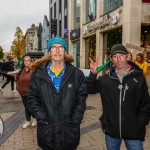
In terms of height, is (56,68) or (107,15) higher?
(107,15)

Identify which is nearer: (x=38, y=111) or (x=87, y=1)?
(x=38, y=111)

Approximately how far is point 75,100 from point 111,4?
1717cm

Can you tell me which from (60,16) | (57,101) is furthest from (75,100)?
(60,16)

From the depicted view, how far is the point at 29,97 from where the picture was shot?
10.5ft

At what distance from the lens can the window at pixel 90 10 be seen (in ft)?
76.3

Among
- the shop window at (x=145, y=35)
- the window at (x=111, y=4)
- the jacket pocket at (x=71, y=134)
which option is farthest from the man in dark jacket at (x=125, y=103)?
the window at (x=111, y=4)

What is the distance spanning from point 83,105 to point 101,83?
Answer: 373mm

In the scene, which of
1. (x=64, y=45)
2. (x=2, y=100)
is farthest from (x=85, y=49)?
(x=64, y=45)

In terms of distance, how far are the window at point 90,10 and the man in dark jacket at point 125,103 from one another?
20.1 m

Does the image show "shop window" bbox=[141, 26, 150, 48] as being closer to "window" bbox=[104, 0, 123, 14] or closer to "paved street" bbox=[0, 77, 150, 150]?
"window" bbox=[104, 0, 123, 14]

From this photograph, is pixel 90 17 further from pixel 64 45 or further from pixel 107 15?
pixel 64 45

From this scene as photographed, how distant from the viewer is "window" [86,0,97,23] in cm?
2324

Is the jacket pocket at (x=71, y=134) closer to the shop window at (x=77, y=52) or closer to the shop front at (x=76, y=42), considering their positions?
the shop front at (x=76, y=42)

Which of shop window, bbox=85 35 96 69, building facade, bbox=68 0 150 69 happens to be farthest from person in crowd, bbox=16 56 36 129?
shop window, bbox=85 35 96 69
